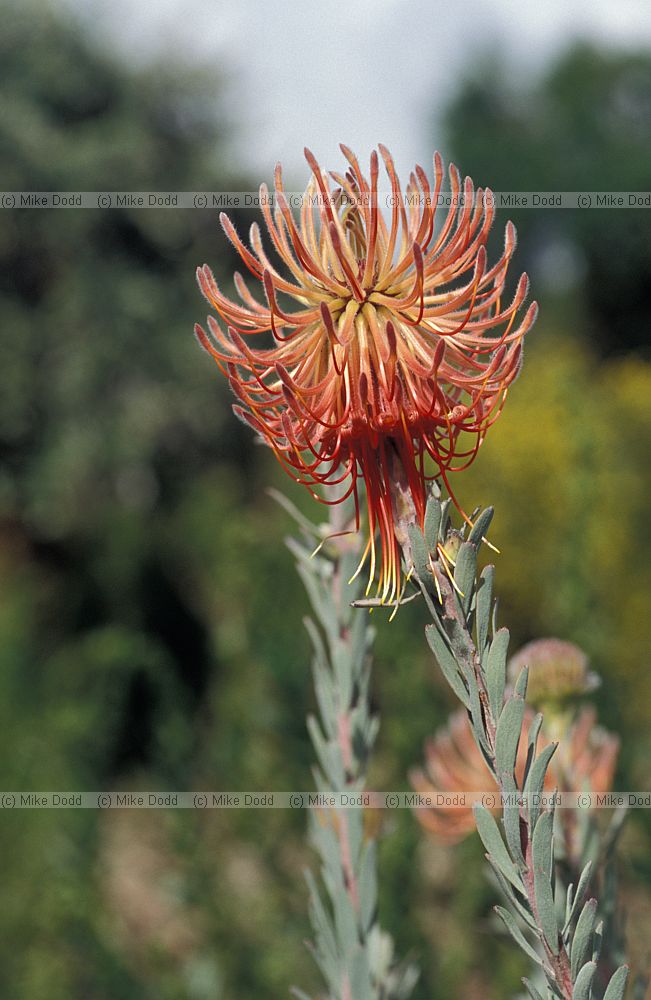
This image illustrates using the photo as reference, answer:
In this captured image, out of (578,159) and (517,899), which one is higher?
(578,159)

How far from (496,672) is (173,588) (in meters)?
7.39

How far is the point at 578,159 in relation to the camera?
1850 cm

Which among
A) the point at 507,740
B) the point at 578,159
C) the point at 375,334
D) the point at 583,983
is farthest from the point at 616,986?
the point at 578,159

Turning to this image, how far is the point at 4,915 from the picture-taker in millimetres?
2805

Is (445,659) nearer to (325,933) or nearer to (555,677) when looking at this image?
(325,933)

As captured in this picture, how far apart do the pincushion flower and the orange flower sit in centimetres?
41

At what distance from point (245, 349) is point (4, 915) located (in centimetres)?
277

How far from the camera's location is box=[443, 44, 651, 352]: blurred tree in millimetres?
16938

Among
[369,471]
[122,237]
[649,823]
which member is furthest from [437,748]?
[122,237]

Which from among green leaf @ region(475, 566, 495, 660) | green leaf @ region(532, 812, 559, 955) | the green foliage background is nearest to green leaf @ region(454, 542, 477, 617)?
green leaf @ region(475, 566, 495, 660)

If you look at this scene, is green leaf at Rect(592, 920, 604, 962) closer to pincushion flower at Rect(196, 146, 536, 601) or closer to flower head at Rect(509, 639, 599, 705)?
pincushion flower at Rect(196, 146, 536, 601)

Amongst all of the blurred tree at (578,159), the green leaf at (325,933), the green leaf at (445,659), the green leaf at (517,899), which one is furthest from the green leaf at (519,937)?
the blurred tree at (578,159)

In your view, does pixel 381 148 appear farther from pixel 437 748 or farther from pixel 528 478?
pixel 528 478

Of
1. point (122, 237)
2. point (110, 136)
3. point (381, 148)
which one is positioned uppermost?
point (110, 136)
